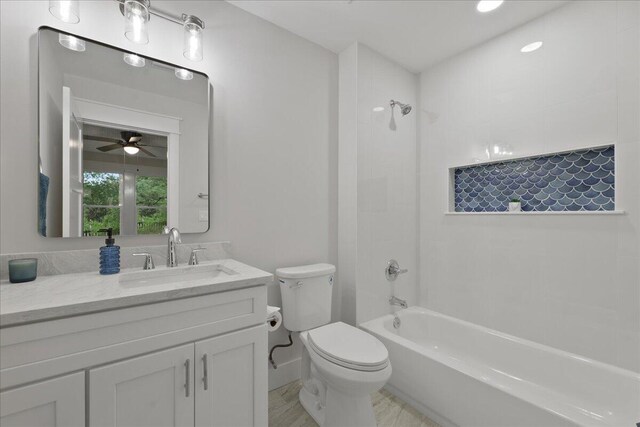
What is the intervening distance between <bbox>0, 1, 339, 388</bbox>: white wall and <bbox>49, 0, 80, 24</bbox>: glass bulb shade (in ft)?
0.32

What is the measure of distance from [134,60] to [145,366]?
1.44m

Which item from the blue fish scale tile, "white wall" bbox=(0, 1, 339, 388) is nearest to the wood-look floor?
"white wall" bbox=(0, 1, 339, 388)

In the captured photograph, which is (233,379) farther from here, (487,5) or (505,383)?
(487,5)

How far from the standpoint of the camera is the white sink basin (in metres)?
1.27

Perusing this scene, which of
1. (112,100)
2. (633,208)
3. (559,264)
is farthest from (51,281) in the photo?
(633,208)

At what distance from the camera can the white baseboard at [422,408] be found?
1604 mm

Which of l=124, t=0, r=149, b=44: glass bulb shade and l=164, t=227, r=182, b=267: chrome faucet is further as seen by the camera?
l=164, t=227, r=182, b=267: chrome faucet

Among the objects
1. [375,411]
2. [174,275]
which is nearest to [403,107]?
[174,275]

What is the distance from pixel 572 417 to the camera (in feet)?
3.93

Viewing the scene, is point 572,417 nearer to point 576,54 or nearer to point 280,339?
point 280,339

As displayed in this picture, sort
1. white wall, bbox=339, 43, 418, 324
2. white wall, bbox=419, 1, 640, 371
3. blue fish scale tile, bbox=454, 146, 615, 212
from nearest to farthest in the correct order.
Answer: white wall, bbox=419, 1, 640, 371 < blue fish scale tile, bbox=454, 146, 615, 212 < white wall, bbox=339, 43, 418, 324

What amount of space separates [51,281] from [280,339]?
Answer: 131cm

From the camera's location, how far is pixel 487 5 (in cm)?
177

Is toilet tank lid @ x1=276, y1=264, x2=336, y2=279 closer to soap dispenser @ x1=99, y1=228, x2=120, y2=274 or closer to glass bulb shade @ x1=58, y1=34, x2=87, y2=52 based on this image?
soap dispenser @ x1=99, y1=228, x2=120, y2=274
